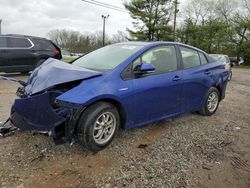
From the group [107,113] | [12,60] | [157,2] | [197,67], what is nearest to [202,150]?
[107,113]

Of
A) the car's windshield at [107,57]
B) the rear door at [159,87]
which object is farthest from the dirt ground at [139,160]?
the car's windshield at [107,57]

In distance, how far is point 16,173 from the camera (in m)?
3.36

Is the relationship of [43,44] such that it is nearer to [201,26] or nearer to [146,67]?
[146,67]

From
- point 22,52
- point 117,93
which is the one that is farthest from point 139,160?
point 22,52

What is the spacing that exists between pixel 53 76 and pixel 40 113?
0.59 m

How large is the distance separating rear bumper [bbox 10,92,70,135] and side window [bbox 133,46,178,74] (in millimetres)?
1505

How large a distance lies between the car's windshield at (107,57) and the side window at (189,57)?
3.49ft

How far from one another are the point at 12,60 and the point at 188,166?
958 centimetres

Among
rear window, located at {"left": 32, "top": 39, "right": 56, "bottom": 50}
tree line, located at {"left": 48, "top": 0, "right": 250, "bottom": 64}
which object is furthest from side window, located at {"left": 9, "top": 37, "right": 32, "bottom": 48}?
tree line, located at {"left": 48, "top": 0, "right": 250, "bottom": 64}

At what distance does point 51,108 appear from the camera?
11.7ft

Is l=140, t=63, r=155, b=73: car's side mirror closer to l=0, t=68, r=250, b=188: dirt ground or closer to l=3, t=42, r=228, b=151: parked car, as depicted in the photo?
l=3, t=42, r=228, b=151: parked car

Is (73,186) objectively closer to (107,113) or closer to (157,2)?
(107,113)

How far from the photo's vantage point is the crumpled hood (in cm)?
380

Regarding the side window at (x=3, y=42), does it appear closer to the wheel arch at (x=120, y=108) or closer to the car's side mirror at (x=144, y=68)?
the car's side mirror at (x=144, y=68)
